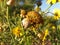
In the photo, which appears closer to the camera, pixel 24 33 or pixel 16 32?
pixel 24 33

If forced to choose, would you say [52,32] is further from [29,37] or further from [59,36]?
[29,37]

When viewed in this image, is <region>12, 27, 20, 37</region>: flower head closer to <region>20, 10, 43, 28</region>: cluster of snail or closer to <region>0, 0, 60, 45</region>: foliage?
<region>0, 0, 60, 45</region>: foliage

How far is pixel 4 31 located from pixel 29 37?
0.13 m

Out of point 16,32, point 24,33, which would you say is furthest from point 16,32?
point 24,33

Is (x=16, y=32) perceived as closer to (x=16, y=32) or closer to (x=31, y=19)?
(x=16, y=32)

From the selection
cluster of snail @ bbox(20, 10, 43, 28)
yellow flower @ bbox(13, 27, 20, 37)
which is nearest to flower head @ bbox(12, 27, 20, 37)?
yellow flower @ bbox(13, 27, 20, 37)

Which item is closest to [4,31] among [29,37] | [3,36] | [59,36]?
[3,36]

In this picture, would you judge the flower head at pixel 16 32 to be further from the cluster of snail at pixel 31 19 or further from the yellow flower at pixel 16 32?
the cluster of snail at pixel 31 19

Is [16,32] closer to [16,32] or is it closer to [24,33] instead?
[16,32]

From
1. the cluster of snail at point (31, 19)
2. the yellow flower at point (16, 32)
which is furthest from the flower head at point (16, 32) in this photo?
the cluster of snail at point (31, 19)

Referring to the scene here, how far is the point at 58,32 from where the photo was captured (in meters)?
1.21

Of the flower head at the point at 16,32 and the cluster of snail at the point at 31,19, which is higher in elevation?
the cluster of snail at the point at 31,19

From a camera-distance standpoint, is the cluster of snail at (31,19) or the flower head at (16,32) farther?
the flower head at (16,32)

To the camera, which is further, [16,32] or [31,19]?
[16,32]
